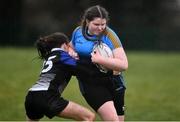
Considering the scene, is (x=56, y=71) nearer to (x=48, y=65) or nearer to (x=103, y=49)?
(x=48, y=65)

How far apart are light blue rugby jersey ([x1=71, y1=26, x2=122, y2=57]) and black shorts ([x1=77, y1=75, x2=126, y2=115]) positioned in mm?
321

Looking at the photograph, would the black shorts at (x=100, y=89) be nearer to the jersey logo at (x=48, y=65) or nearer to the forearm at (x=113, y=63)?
the forearm at (x=113, y=63)

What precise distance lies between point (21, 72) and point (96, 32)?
12.3 meters

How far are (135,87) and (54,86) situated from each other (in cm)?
1052

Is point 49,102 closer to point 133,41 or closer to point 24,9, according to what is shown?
point 133,41

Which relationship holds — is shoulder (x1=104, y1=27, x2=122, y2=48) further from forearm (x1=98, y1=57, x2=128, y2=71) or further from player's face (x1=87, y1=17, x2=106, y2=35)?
forearm (x1=98, y1=57, x2=128, y2=71)

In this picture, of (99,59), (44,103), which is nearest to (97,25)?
(99,59)

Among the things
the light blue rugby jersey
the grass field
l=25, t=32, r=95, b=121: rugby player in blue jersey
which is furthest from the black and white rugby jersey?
the grass field

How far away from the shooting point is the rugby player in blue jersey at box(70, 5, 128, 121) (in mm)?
8023

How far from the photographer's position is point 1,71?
20.3 m

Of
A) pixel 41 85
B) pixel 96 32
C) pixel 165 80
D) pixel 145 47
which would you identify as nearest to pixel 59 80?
pixel 41 85

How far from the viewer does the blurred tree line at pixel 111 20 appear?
3338 cm

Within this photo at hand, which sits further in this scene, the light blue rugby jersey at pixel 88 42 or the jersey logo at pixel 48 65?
the light blue rugby jersey at pixel 88 42

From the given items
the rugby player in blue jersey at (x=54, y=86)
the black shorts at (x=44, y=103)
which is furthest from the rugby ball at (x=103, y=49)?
the black shorts at (x=44, y=103)
